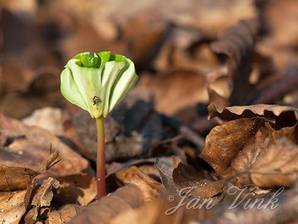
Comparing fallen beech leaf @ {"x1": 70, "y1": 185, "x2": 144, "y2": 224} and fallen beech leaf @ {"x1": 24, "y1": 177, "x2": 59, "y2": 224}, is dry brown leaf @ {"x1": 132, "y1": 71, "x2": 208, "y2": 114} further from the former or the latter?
fallen beech leaf @ {"x1": 70, "y1": 185, "x2": 144, "y2": 224}

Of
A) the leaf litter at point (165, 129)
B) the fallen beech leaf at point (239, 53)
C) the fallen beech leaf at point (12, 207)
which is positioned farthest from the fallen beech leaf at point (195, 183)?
the fallen beech leaf at point (239, 53)

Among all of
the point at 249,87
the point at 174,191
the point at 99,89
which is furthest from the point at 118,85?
the point at 249,87

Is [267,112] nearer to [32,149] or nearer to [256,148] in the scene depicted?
[256,148]

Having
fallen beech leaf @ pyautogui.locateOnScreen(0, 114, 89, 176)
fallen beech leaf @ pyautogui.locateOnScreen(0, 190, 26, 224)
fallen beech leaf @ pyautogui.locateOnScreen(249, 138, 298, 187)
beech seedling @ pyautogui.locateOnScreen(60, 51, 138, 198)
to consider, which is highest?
beech seedling @ pyautogui.locateOnScreen(60, 51, 138, 198)

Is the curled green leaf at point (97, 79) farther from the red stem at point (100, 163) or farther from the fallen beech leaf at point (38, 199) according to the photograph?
the fallen beech leaf at point (38, 199)

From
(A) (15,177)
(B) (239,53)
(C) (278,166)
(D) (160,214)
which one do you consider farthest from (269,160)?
(B) (239,53)

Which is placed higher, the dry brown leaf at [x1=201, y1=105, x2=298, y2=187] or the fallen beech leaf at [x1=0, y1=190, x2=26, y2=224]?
the dry brown leaf at [x1=201, y1=105, x2=298, y2=187]

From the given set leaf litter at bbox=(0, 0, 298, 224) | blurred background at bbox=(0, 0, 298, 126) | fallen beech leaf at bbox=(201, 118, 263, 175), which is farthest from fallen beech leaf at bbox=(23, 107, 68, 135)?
fallen beech leaf at bbox=(201, 118, 263, 175)
